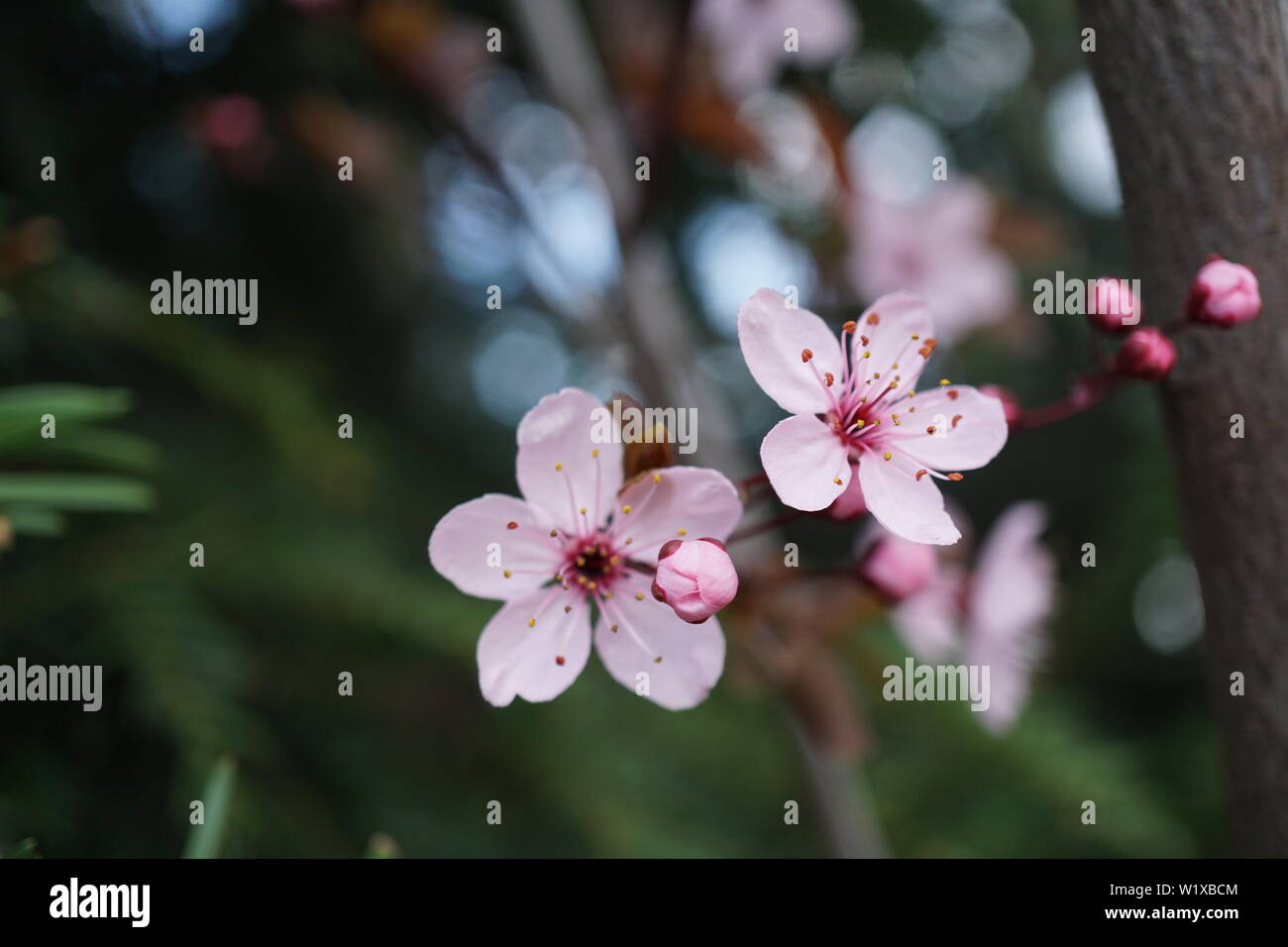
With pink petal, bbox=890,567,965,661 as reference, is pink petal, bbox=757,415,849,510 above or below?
above

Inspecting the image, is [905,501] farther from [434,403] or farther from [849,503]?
[434,403]

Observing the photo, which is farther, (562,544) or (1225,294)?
(562,544)

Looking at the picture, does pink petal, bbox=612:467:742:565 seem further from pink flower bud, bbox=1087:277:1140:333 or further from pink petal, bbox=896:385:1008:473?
pink flower bud, bbox=1087:277:1140:333

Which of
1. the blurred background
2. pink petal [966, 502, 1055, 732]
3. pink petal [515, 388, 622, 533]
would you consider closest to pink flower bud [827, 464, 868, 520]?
pink petal [515, 388, 622, 533]

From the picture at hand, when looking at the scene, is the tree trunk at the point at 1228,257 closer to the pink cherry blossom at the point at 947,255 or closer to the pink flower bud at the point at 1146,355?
the pink flower bud at the point at 1146,355

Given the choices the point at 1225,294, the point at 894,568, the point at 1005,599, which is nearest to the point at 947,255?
the point at 1005,599

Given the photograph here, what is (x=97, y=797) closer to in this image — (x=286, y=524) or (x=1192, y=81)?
(x=286, y=524)

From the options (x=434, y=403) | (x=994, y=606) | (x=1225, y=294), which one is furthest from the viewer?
(x=434, y=403)

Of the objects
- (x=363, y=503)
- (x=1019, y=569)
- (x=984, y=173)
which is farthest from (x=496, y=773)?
(x=984, y=173)
